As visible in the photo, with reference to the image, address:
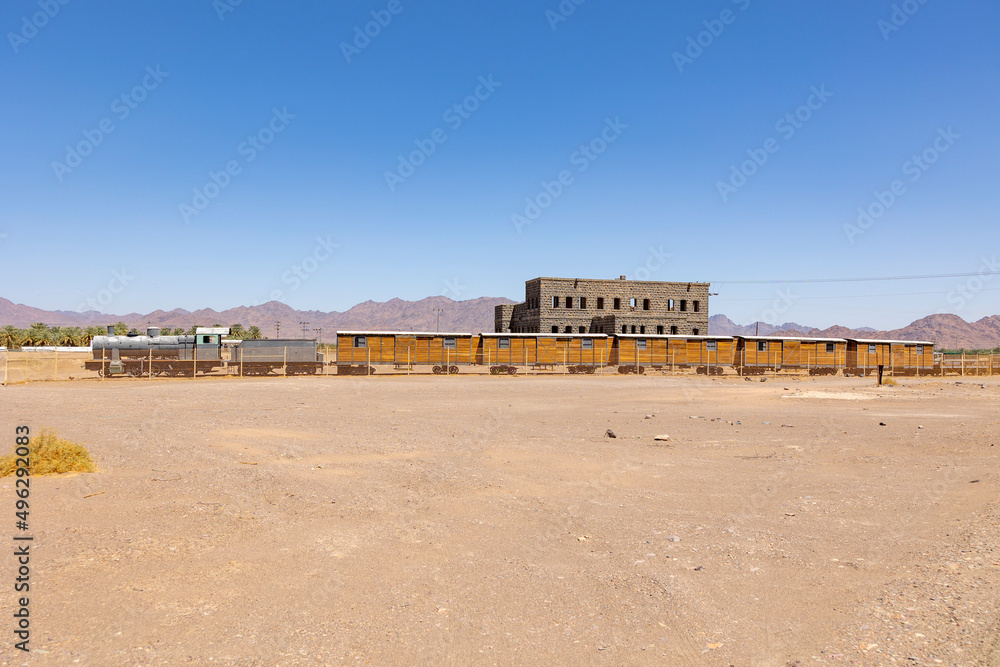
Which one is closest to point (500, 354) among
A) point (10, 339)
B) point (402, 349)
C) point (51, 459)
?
point (402, 349)

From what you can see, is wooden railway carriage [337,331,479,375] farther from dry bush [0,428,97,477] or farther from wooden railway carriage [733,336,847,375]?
dry bush [0,428,97,477]

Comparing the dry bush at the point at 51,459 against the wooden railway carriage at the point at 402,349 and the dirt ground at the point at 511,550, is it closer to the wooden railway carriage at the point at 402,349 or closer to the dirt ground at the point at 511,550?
the dirt ground at the point at 511,550

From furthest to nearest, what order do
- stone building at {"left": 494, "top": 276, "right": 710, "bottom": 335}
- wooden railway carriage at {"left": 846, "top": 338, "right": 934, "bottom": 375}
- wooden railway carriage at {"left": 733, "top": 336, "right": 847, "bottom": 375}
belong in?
1. stone building at {"left": 494, "top": 276, "right": 710, "bottom": 335}
2. wooden railway carriage at {"left": 846, "top": 338, "right": 934, "bottom": 375}
3. wooden railway carriage at {"left": 733, "top": 336, "right": 847, "bottom": 375}

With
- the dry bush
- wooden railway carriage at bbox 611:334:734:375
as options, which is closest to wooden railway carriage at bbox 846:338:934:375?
wooden railway carriage at bbox 611:334:734:375

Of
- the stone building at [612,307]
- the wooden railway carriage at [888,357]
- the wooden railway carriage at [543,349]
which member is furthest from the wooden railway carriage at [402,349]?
the wooden railway carriage at [888,357]

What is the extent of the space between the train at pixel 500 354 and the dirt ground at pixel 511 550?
27.3 m

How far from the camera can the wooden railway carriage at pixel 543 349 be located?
4703 centimetres

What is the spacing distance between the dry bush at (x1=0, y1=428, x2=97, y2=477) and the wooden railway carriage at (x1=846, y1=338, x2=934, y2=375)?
190ft

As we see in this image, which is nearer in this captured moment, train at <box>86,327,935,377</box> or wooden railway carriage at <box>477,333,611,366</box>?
train at <box>86,327,935,377</box>

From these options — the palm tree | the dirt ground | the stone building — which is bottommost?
the dirt ground

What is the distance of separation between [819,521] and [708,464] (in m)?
4.10

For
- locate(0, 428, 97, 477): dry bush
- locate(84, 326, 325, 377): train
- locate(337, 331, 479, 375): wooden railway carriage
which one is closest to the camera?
locate(0, 428, 97, 477): dry bush

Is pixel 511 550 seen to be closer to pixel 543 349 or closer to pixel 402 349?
pixel 402 349

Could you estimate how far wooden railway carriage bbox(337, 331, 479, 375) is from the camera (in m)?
43.8
